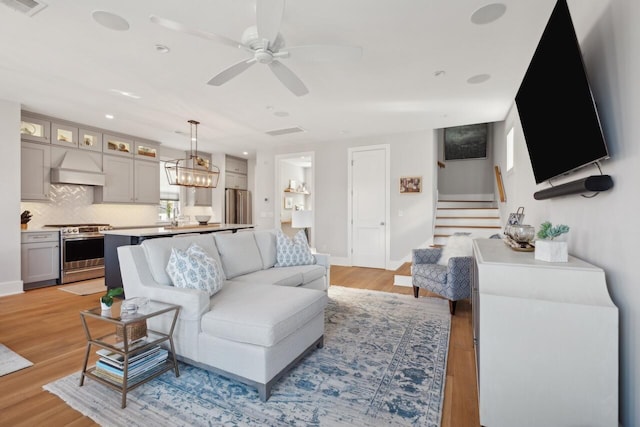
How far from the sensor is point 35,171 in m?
4.73

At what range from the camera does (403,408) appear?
68.9 inches

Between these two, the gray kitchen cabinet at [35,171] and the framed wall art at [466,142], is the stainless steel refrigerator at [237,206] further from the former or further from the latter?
the framed wall art at [466,142]

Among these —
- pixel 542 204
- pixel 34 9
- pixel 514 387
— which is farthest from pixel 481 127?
pixel 34 9

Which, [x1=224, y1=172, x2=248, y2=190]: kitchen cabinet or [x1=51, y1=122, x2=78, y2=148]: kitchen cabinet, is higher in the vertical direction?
[x1=51, y1=122, x2=78, y2=148]: kitchen cabinet

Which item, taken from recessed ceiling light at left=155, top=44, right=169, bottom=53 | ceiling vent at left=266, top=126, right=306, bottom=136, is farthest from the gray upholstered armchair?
recessed ceiling light at left=155, top=44, right=169, bottom=53

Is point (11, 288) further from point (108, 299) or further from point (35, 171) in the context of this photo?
point (108, 299)

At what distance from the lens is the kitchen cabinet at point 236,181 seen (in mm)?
8033

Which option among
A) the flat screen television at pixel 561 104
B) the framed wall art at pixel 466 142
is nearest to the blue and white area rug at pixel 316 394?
the flat screen television at pixel 561 104

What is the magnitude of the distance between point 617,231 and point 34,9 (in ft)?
12.8

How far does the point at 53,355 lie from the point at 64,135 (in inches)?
168

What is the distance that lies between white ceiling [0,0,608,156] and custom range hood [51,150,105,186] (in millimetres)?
614

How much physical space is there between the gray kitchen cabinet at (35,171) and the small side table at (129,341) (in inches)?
163

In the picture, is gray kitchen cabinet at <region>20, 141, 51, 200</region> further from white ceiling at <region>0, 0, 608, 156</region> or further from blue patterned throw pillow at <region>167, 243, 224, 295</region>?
blue patterned throw pillow at <region>167, 243, 224, 295</region>

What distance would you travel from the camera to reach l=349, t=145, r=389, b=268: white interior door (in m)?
5.89
